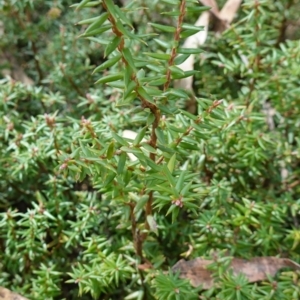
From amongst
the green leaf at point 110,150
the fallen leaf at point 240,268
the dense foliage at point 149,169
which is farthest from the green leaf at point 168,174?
the fallen leaf at point 240,268

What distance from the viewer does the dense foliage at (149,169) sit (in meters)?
1.15

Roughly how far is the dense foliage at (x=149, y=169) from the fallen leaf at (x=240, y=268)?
28 mm

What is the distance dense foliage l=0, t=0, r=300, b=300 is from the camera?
1.15m

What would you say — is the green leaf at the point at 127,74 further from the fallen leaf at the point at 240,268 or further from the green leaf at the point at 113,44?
the fallen leaf at the point at 240,268

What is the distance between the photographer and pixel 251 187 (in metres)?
1.76

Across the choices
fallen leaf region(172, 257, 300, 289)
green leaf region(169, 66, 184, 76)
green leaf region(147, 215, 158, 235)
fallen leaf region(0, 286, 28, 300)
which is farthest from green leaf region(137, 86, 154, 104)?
fallen leaf region(0, 286, 28, 300)

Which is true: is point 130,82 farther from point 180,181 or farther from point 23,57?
point 23,57

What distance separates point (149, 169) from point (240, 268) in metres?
0.54

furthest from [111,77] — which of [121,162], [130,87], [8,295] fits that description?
[8,295]

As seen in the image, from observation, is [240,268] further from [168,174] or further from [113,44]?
[113,44]

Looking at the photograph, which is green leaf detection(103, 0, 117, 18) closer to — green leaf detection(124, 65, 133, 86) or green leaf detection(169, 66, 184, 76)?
green leaf detection(124, 65, 133, 86)

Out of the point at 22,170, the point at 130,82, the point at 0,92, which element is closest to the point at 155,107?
the point at 130,82

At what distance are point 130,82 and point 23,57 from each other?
1406 mm

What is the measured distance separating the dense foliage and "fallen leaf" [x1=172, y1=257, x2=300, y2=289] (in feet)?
0.09
